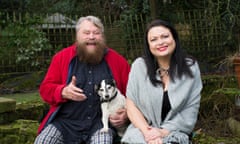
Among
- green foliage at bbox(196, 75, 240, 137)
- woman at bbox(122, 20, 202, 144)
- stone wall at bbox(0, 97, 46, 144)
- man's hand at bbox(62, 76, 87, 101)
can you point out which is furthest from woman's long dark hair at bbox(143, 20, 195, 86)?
green foliage at bbox(196, 75, 240, 137)

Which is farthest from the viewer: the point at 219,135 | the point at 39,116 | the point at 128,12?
the point at 128,12

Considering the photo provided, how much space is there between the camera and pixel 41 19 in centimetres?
691

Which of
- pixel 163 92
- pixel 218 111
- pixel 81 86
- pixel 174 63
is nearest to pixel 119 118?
pixel 81 86

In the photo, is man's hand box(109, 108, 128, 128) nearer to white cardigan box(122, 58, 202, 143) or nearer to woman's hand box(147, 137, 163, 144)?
white cardigan box(122, 58, 202, 143)

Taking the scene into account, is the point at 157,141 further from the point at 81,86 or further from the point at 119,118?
the point at 81,86

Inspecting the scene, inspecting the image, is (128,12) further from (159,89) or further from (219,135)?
(159,89)

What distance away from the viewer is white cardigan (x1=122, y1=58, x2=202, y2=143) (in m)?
2.73

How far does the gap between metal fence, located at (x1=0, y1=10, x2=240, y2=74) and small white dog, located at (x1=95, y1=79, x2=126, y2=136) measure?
3.67 metres

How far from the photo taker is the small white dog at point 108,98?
120 inches

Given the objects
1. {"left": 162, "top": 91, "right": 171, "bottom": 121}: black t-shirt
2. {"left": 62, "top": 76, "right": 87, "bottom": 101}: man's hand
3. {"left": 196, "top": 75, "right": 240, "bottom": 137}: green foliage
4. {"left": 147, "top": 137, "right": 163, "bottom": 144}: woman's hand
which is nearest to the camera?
{"left": 147, "top": 137, "right": 163, "bottom": 144}: woman's hand

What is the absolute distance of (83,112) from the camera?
3195 millimetres

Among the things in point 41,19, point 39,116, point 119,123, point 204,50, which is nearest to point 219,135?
point 119,123

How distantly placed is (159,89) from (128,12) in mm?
5550

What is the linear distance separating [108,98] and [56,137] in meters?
0.51
